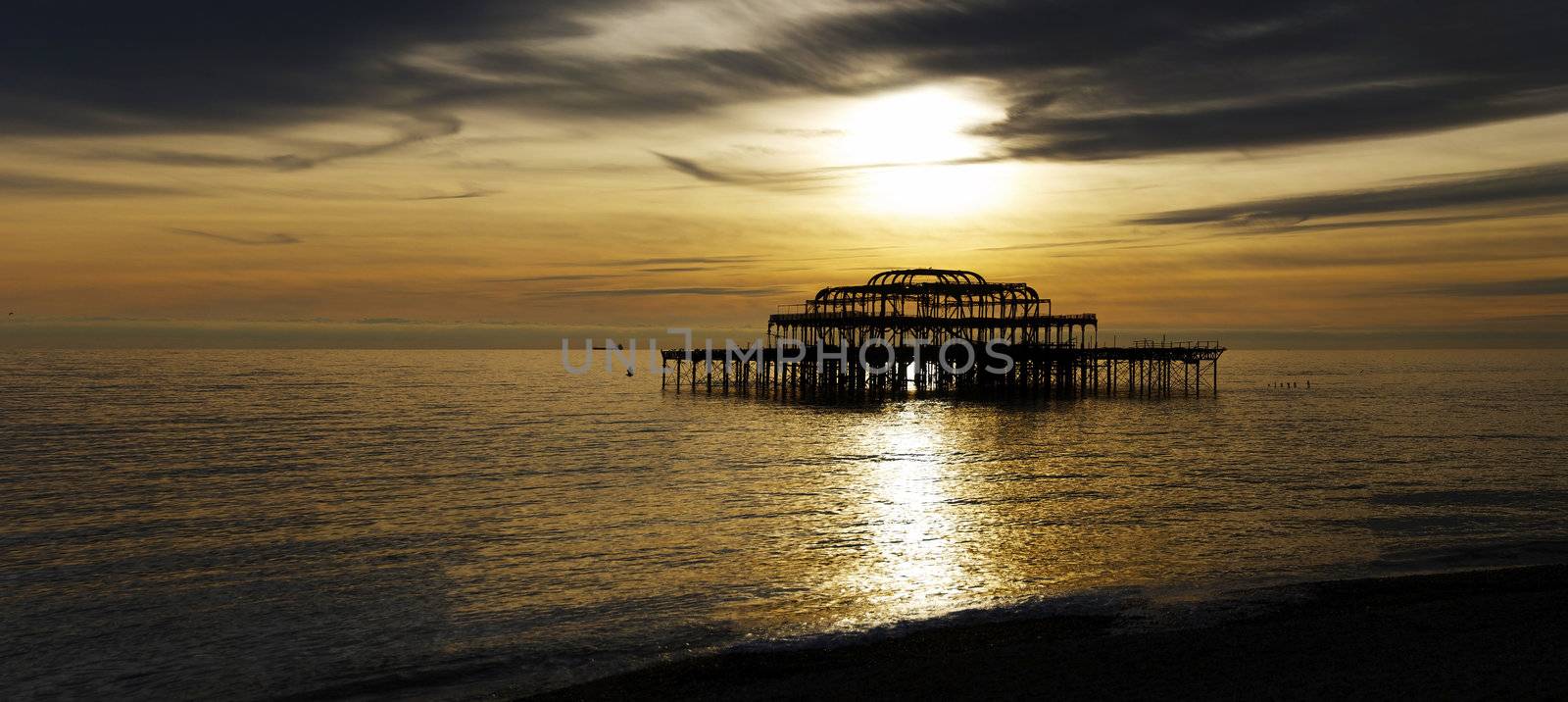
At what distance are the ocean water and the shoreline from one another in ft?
4.19

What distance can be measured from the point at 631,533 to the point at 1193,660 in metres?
13.5

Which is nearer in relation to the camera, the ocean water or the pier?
the ocean water

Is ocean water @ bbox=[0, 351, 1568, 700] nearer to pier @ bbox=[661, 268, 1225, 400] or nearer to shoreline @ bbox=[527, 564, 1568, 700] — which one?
shoreline @ bbox=[527, 564, 1568, 700]

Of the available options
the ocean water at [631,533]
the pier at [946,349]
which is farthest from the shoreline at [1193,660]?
the pier at [946,349]

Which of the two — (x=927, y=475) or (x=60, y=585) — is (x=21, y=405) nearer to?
(x=60, y=585)

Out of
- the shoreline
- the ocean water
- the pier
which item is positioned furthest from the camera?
the pier

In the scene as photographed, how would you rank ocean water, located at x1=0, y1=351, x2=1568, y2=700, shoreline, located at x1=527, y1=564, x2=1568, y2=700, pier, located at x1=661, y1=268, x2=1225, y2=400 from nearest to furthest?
shoreline, located at x1=527, y1=564, x2=1568, y2=700, ocean water, located at x1=0, y1=351, x2=1568, y2=700, pier, located at x1=661, y1=268, x2=1225, y2=400

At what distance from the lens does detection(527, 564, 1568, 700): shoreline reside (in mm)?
11172

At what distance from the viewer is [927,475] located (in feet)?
105

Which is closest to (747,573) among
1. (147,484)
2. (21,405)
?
(147,484)

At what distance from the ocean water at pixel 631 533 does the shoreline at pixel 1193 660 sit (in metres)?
1.28

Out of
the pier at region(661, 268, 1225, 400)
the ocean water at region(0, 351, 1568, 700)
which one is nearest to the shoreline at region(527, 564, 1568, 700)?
the ocean water at region(0, 351, 1568, 700)

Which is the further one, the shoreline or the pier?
the pier

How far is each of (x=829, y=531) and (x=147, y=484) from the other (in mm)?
22436
